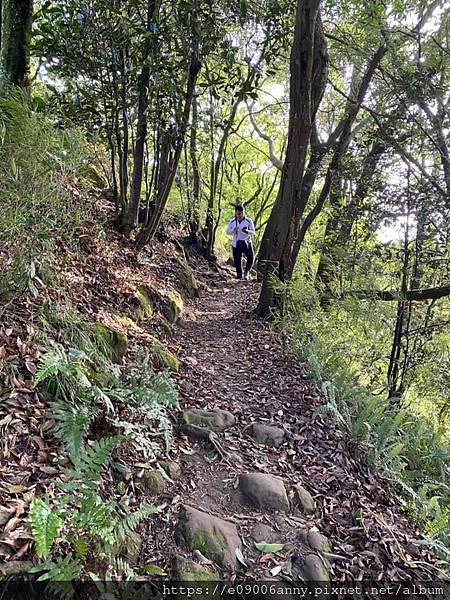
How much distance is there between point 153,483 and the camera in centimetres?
249

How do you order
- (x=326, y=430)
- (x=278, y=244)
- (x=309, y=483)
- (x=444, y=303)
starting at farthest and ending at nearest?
(x=444, y=303), (x=278, y=244), (x=326, y=430), (x=309, y=483)

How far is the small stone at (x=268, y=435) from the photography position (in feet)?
11.0

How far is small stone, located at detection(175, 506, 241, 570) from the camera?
7.31ft

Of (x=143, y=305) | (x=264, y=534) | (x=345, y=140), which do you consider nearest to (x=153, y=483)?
(x=264, y=534)

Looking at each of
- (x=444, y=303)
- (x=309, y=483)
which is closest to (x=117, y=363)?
(x=309, y=483)

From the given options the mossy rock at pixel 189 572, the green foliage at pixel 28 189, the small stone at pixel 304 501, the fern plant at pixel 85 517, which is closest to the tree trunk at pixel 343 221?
the small stone at pixel 304 501

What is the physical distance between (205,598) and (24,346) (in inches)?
66.8

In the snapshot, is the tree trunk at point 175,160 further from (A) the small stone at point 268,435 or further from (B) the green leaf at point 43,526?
(B) the green leaf at point 43,526

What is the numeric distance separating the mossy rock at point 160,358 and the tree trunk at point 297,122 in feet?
7.82

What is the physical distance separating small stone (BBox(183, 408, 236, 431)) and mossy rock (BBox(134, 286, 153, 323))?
1.53m

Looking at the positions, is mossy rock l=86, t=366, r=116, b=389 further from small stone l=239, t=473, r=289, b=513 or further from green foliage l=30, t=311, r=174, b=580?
small stone l=239, t=473, r=289, b=513

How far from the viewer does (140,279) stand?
541 centimetres

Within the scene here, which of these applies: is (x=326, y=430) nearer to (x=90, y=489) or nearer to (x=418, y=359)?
(x=90, y=489)

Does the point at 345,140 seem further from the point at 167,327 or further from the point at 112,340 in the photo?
the point at 112,340
